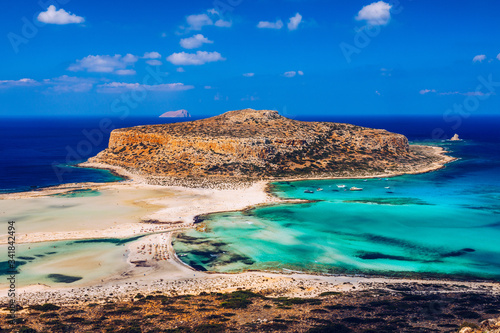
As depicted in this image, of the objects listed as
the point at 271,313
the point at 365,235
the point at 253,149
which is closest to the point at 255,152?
the point at 253,149

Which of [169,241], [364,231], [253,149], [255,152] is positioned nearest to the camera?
[169,241]

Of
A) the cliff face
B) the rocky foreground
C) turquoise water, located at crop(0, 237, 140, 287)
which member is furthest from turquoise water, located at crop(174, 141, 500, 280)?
the cliff face

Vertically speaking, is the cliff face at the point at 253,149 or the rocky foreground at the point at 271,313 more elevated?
the cliff face at the point at 253,149

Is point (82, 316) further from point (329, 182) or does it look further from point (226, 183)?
point (329, 182)

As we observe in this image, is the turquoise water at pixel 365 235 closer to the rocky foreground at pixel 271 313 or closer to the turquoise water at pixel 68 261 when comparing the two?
the rocky foreground at pixel 271 313

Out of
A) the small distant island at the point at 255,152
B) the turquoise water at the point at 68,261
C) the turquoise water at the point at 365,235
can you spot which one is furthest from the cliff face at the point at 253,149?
the turquoise water at the point at 68,261

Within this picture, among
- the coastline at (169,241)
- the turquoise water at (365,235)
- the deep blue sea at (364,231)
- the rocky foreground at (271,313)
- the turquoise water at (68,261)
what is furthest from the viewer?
the deep blue sea at (364,231)

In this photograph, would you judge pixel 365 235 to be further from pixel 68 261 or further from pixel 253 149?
pixel 253 149
